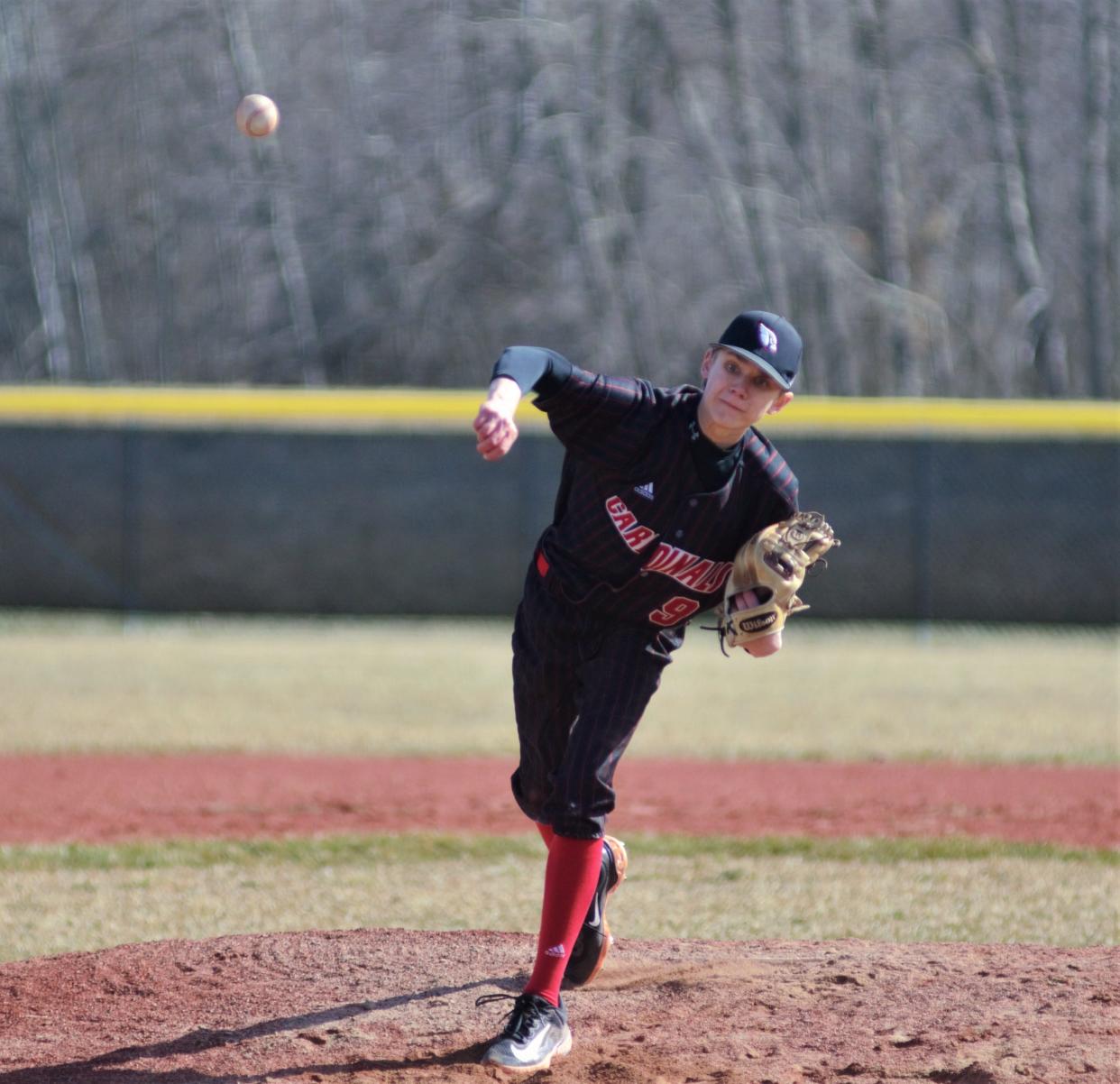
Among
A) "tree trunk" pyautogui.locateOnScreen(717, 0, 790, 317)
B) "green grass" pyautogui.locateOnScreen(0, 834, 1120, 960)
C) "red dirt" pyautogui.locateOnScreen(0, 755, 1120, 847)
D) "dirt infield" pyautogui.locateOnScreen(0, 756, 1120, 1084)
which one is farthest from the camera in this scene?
"tree trunk" pyautogui.locateOnScreen(717, 0, 790, 317)

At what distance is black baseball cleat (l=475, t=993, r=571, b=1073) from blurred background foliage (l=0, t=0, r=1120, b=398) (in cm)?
1341

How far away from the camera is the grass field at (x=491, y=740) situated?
4.13 meters

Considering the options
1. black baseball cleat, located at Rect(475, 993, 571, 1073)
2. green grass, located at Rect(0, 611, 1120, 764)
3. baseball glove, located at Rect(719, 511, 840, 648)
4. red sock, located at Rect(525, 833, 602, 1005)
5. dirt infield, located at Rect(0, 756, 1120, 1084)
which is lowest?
green grass, located at Rect(0, 611, 1120, 764)

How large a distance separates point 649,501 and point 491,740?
433 cm

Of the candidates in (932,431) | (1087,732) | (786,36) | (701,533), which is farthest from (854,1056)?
(786,36)

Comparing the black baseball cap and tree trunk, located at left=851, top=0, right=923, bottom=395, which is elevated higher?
tree trunk, located at left=851, top=0, right=923, bottom=395

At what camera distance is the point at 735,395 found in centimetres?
288

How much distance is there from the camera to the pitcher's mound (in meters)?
2.72

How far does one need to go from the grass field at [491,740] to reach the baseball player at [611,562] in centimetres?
110

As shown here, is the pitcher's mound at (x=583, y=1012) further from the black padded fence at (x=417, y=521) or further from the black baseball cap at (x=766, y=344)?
the black padded fence at (x=417, y=521)

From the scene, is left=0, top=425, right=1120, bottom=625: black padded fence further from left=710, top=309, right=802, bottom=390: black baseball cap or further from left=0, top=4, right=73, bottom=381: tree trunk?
left=710, top=309, right=802, bottom=390: black baseball cap

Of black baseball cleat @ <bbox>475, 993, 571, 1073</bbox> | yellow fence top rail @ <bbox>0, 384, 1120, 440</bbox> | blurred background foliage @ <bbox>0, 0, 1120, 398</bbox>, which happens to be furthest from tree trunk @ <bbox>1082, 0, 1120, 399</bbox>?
black baseball cleat @ <bbox>475, 993, 571, 1073</bbox>

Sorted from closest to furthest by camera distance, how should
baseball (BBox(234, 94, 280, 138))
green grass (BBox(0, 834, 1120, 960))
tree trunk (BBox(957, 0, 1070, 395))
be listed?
green grass (BBox(0, 834, 1120, 960)) → baseball (BBox(234, 94, 280, 138)) → tree trunk (BBox(957, 0, 1070, 395))

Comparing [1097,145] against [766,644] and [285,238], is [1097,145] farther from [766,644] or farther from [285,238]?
[766,644]
